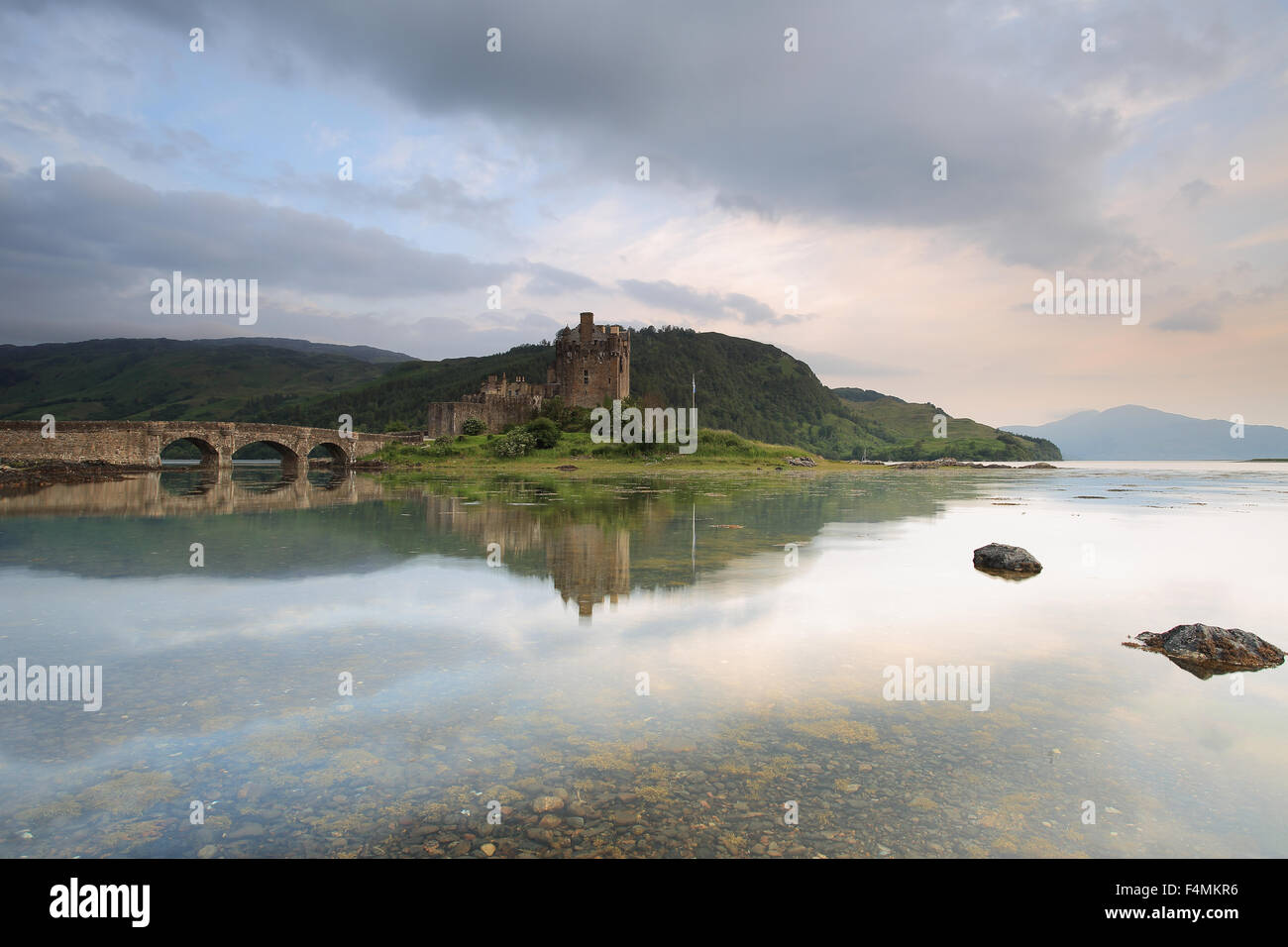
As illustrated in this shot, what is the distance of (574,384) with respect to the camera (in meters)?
114

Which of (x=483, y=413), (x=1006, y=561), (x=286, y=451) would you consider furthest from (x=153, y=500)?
(x=483, y=413)

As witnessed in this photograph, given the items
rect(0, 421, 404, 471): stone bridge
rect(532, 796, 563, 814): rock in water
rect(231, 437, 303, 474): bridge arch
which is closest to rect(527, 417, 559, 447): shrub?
rect(0, 421, 404, 471): stone bridge

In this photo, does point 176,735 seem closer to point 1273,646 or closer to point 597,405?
point 1273,646

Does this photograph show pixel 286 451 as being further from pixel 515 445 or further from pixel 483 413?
pixel 515 445

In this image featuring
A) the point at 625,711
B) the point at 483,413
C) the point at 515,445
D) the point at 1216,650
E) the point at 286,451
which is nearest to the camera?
the point at 625,711

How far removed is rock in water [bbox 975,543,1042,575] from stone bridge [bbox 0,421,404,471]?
249ft

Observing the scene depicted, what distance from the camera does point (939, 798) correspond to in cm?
544

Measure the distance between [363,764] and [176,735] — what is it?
A: 7.17 ft

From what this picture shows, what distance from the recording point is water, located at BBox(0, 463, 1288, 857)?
4.97 metres

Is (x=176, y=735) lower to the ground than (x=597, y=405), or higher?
lower

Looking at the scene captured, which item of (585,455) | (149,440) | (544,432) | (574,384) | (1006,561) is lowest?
(1006,561)

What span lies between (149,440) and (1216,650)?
87501 millimetres
